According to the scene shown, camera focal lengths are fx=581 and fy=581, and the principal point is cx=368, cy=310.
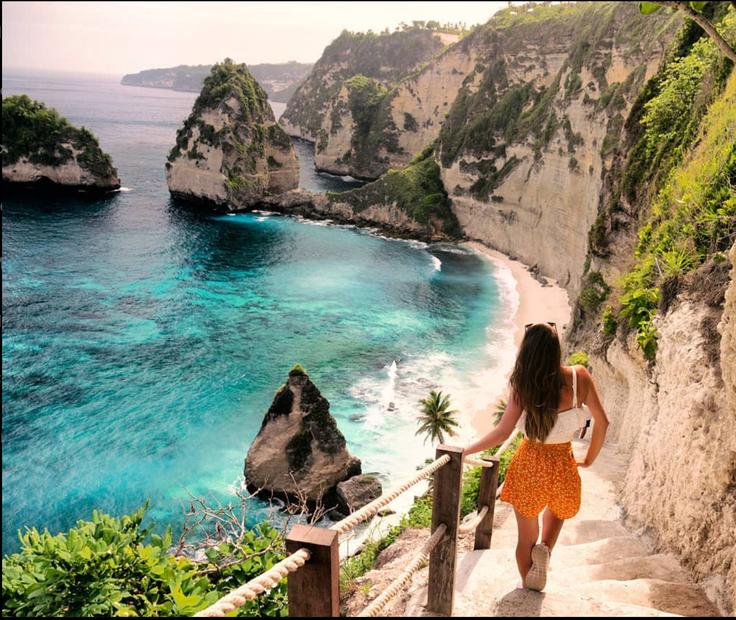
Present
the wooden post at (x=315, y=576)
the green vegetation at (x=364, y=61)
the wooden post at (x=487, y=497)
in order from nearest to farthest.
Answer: the wooden post at (x=315, y=576)
the wooden post at (x=487, y=497)
the green vegetation at (x=364, y=61)

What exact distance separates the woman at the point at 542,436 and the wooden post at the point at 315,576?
225 centimetres

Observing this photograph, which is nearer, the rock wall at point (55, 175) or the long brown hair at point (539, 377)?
the long brown hair at point (539, 377)

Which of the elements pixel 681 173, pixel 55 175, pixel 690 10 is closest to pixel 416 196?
pixel 55 175

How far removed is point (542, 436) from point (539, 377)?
0.59m

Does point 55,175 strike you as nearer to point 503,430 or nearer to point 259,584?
point 503,430

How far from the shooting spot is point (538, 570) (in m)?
5.29

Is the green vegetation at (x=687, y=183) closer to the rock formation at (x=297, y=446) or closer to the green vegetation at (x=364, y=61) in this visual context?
the rock formation at (x=297, y=446)

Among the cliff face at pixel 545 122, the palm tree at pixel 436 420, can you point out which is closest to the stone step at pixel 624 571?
the palm tree at pixel 436 420

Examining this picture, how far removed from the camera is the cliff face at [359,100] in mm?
108062

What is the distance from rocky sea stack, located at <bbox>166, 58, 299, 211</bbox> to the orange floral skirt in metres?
77.9

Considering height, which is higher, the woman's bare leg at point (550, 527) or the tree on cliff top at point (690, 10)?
the tree on cliff top at point (690, 10)

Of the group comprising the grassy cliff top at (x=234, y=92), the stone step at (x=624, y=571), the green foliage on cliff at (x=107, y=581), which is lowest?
the green foliage on cliff at (x=107, y=581)

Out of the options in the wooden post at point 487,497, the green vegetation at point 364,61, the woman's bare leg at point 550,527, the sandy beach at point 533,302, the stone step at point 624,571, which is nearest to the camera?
the woman's bare leg at point 550,527

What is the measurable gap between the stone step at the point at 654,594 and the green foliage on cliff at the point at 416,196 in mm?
67326
